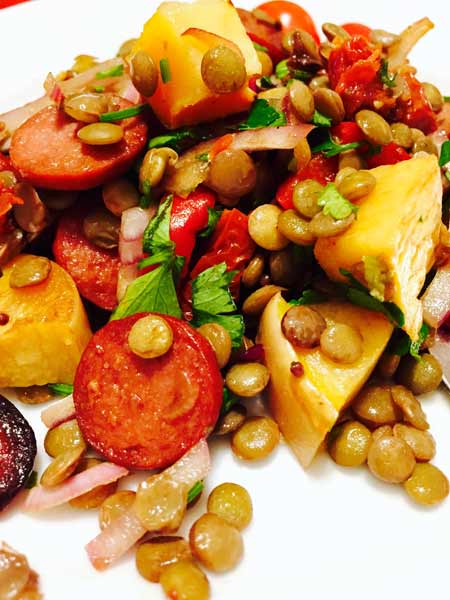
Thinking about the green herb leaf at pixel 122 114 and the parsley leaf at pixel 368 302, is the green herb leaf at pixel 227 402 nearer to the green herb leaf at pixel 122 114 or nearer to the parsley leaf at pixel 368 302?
the parsley leaf at pixel 368 302

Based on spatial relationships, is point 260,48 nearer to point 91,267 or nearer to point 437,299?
point 91,267

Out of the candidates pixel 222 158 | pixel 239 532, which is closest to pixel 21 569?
pixel 239 532

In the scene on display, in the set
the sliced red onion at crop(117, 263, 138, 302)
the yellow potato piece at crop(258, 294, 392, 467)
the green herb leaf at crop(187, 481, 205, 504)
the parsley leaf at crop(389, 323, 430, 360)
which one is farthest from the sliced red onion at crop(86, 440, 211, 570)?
the parsley leaf at crop(389, 323, 430, 360)

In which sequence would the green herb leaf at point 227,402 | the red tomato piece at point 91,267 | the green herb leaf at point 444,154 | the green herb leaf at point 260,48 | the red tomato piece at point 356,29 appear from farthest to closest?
the red tomato piece at point 356,29, the green herb leaf at point 260,48, the green herb leaf at point 444,154, the red tomato piece at point 91,267, the green herb leaf at point 227,402

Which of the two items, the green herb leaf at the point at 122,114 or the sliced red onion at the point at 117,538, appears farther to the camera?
the green herb leaf at the point at 122,114

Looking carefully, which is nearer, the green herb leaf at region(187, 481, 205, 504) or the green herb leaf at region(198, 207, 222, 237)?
the green herb leaf at region(187, 481, 205, 504)

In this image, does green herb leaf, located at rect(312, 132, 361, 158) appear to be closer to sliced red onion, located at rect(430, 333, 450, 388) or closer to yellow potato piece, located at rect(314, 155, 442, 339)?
yellow potato piece, located at rect(314, 155, 442, 339)

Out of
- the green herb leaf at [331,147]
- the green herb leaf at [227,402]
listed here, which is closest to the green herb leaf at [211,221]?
the green herb leaf at [331,147]
